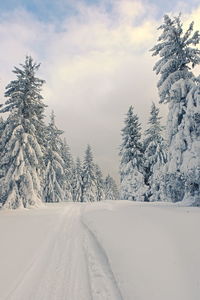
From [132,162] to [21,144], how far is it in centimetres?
1516

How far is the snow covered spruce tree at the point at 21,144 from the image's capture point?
64.7 feet

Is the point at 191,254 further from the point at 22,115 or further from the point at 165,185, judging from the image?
the point at 22,115

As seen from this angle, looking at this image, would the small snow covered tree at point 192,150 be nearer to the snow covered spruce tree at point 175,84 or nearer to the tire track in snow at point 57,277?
the snow covered spruce tree at point 175,84

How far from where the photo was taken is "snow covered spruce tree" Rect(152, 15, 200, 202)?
15992mm

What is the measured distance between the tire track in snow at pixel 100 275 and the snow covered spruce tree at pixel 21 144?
1378 centimetres

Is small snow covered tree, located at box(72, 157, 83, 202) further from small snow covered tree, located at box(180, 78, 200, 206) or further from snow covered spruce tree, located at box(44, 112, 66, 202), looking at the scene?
small snow covered tree, located at box(180, 78, 200, 206)

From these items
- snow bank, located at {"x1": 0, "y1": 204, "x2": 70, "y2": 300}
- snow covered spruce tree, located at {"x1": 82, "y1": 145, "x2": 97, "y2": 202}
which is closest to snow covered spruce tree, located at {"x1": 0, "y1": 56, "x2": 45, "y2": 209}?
snow bank, located at {"x1": 0, "y1": 204, "x2": 70, "y2": 300}

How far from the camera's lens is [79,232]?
403 inches

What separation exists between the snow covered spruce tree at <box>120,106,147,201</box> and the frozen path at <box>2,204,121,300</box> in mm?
21501

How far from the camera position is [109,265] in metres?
5.83

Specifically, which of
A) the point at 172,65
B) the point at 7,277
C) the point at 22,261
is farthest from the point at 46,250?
the point at 172,65

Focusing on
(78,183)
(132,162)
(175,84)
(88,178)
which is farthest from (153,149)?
(78,183)

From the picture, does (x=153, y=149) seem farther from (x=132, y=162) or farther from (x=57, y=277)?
(x=57, y=277)

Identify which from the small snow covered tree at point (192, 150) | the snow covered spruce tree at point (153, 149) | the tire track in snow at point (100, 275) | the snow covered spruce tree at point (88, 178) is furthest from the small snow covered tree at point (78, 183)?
the tire track in snow at point (100, 275)
